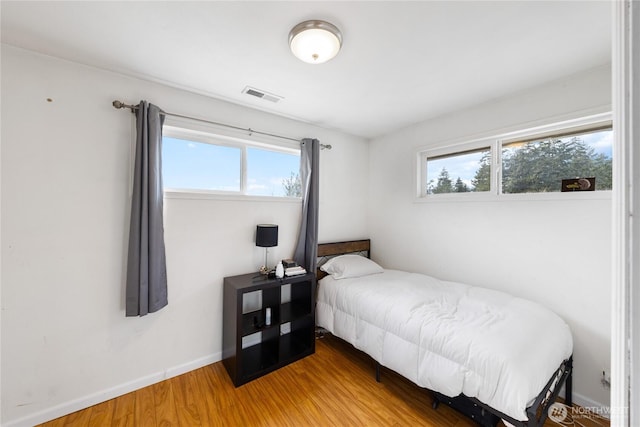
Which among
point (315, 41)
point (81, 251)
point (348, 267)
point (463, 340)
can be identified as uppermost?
point (315, 41)

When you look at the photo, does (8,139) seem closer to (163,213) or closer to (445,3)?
(163,213)

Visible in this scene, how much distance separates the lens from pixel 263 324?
7.63 feet

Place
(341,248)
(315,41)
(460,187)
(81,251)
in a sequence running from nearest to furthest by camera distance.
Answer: (315,41), (81,251), (460,187), (341,248)

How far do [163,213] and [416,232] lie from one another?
8.80ft

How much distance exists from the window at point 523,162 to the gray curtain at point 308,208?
133cm

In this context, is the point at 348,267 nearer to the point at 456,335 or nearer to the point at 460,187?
the point at 456,335

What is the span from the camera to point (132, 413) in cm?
175

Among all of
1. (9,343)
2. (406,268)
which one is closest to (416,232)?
(406,268)

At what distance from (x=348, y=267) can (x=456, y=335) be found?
1.30 m

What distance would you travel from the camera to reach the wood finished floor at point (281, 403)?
5.57 ft

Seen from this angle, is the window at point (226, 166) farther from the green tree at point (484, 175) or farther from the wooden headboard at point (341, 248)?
the green tree at point (484, 175)

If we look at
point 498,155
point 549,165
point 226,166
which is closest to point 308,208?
point 226,166

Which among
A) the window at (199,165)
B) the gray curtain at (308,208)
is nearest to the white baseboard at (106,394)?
the gray curtain at (308,208)

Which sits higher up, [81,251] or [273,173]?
[273,173]
